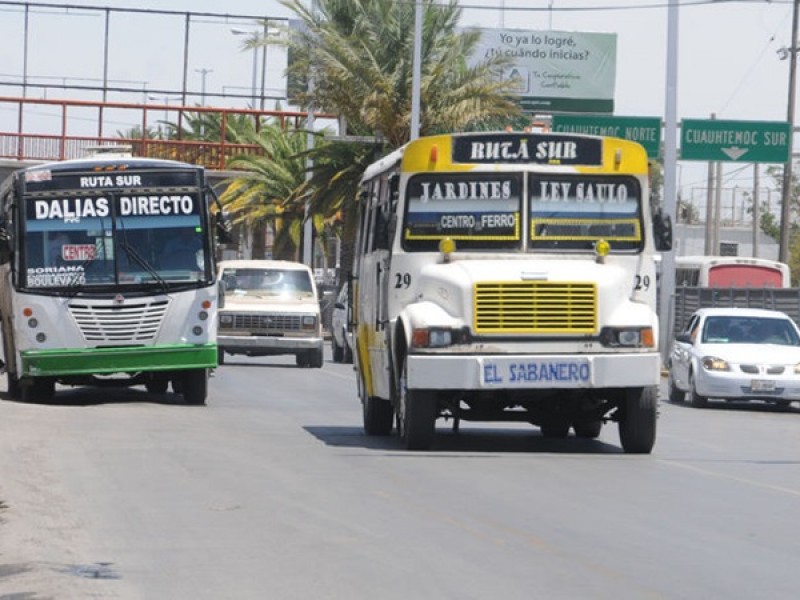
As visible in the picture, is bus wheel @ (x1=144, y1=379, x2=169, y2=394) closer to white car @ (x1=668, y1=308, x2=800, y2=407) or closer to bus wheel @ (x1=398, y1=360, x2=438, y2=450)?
white car @ (x1=668, y1=308, x2=800, y2=407)

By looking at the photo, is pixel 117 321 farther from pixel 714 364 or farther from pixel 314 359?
pixel 314 359

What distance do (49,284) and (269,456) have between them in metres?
7.51

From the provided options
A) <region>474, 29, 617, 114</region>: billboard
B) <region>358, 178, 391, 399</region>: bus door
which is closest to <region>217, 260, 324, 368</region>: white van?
<region>358, 178, 391, 399</region>: bus door

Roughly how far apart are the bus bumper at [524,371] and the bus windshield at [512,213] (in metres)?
1.27

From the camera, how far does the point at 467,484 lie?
14.7 m

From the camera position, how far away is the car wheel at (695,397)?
28.6 metres

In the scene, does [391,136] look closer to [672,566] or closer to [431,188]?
[431,188]

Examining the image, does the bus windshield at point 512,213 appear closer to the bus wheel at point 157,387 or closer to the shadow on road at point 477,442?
the shadow on road at point 477,442

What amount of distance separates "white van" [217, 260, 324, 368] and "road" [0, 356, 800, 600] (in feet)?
53.2

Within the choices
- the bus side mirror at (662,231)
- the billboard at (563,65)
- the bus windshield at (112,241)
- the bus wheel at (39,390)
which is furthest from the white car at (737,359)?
the billboard at (563,65)

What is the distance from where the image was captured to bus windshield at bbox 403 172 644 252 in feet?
57.9

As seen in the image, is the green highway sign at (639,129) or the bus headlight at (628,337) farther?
the green highway sign at (639,129)

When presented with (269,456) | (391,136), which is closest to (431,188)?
(269,456)

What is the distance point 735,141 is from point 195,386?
2743cm
